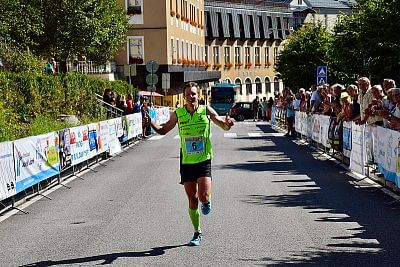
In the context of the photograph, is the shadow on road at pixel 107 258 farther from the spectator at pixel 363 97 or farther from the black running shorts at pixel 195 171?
the spectator at pixel 363 97

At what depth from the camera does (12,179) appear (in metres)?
14.1

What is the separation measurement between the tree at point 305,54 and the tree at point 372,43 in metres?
21.6

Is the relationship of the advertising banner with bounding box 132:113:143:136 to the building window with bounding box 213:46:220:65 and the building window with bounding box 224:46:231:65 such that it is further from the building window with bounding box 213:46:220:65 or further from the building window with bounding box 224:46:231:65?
the building window with bounding box 224:46:231:65

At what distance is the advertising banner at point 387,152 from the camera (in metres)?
14.3

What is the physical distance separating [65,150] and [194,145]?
8.37m

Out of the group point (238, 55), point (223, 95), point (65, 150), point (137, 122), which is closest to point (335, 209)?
point (65, 150)

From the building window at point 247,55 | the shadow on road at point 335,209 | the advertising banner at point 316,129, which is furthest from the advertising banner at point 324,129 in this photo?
the building window at point 247,55

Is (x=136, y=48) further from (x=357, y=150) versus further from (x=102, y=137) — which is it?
(x=357, y=150)

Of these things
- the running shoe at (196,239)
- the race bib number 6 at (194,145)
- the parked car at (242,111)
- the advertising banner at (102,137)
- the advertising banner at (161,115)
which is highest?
the race bib number 6 at (194,145)

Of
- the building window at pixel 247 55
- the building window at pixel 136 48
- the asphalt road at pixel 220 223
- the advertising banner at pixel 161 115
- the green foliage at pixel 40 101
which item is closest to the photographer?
the asphalt road at pixel 220 223

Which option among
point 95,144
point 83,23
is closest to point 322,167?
point 95,144

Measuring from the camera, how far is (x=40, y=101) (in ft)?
90.4

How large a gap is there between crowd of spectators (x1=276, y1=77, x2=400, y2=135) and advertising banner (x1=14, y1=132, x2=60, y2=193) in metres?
6.23

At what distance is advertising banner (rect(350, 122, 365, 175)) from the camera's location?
687 inches
